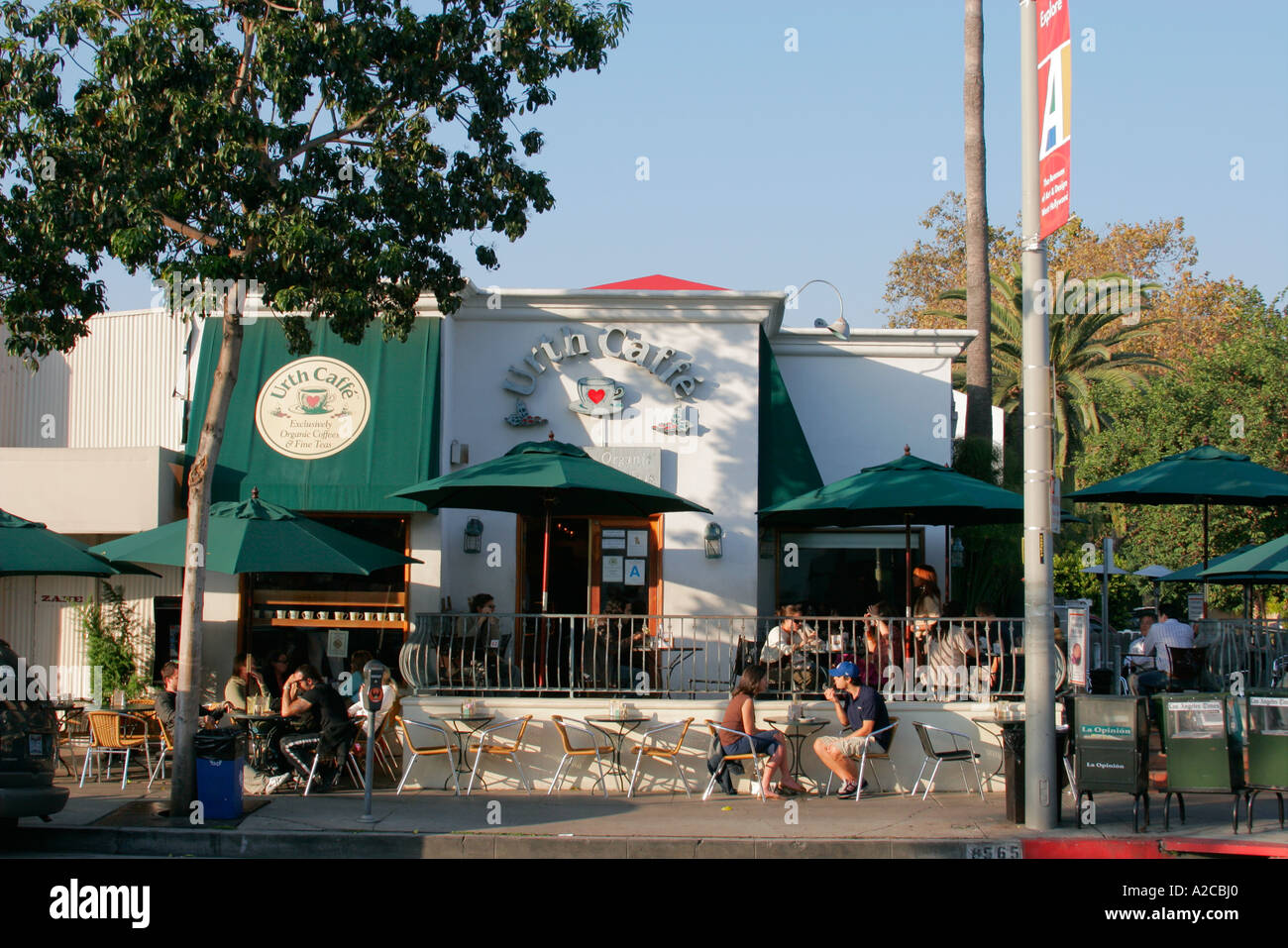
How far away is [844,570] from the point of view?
16.6 metres

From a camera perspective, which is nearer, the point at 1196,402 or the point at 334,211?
the point at 334,211

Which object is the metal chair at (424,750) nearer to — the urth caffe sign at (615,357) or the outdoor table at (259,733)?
the outdoor table at (259,733)

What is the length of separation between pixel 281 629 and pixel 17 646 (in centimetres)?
335

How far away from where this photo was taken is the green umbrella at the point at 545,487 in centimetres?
1228

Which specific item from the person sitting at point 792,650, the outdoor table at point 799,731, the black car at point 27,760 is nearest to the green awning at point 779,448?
the person sitting at point 792,650

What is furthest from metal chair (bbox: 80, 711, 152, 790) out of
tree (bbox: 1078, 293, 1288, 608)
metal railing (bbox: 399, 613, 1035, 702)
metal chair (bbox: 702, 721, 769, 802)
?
tree (bbox: 1078, 293, 1288, 608)

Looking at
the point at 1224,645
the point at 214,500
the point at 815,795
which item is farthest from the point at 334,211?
the point at 1224,645

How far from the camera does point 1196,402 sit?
91.5 ft

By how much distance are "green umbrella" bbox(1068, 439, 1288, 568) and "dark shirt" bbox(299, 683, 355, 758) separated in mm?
8687

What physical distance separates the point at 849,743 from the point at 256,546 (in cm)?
617

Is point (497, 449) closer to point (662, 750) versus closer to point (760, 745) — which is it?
point (662, 750)

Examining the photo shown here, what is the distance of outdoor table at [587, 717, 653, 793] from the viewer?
12.3 m
